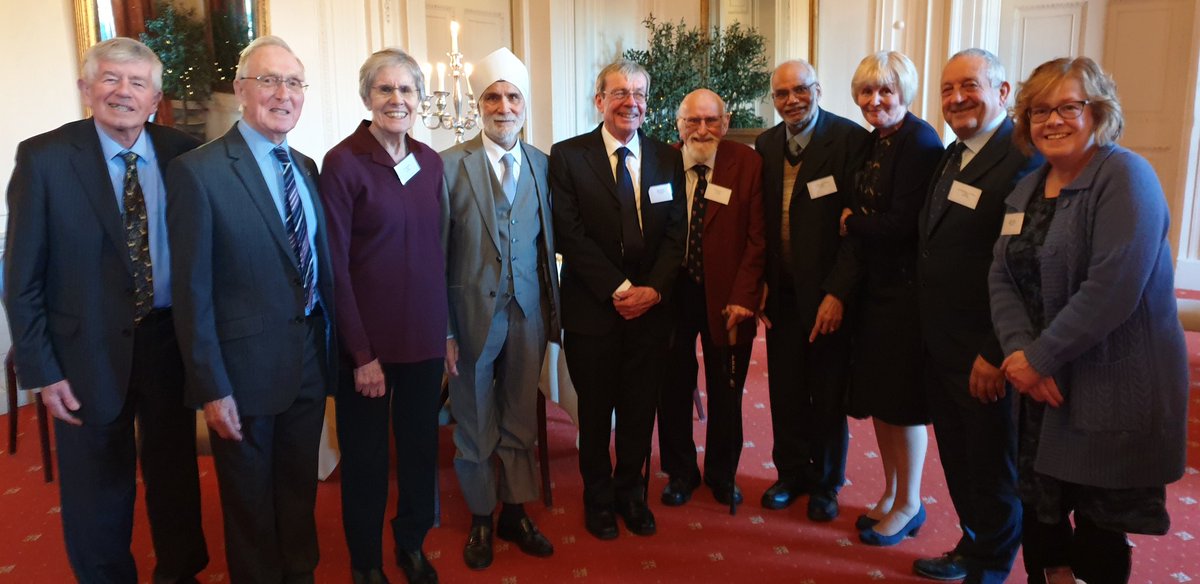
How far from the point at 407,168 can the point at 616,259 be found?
2.61ft

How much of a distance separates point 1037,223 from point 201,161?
202 centimetres

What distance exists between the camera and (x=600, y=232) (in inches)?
105

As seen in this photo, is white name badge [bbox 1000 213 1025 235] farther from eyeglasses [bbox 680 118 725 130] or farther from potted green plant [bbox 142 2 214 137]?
potted green plant [bbox 142 2 214 137]

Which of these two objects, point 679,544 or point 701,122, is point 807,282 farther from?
point 679,544

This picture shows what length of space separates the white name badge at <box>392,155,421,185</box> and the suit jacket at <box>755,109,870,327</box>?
1.27 meters

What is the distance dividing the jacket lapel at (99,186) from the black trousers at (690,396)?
1.75m

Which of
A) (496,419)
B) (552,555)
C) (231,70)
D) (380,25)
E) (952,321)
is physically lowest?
(552,555)

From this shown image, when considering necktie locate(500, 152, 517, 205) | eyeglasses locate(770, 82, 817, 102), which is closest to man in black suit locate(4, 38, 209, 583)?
necktie locate(500, 152, 517, 205)

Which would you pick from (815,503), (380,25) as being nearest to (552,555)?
(815,503)

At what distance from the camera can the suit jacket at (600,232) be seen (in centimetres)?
264

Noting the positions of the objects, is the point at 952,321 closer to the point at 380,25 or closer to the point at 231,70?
the point at 231,70

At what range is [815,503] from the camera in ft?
9.75

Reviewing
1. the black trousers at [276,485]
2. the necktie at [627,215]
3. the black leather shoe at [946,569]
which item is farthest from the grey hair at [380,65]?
the black leather shoe at [946,569]

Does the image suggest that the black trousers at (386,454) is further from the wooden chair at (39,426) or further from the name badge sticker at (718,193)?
the wooden chair at (39,426)
